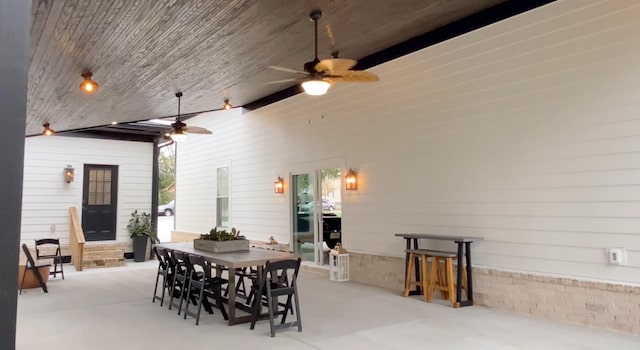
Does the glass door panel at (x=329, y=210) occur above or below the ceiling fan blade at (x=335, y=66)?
below

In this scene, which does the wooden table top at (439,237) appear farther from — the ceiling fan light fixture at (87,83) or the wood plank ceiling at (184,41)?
the ceiling fan light fixture at (87,83)

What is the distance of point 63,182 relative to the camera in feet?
34.5

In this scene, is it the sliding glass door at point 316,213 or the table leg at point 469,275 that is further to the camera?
the sliding glass door at point 316,213

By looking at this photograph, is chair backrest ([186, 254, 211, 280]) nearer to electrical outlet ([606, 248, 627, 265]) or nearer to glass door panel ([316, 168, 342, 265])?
glass door panel ([316, 168, 342, 265])

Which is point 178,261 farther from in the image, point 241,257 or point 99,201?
point 99,201

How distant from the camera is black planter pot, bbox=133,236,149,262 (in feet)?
35.8

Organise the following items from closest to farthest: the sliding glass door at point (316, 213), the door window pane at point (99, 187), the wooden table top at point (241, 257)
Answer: the wooden table top at point (241, 257)
the sliding glass door at point (316, 213)
the door window pane at point (99, 187)

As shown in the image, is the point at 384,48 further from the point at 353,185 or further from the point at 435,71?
the point at 353,185

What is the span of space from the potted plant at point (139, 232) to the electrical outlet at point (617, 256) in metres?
10.1

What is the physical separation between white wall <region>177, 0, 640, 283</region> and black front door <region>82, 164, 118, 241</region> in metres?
6.26

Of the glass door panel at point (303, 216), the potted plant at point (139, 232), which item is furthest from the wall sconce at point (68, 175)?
the glass door panel at point (303, 216)

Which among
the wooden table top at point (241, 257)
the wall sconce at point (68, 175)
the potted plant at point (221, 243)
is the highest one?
the wall sconce at point (68, 175)

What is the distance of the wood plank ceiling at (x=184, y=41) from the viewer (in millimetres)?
4137

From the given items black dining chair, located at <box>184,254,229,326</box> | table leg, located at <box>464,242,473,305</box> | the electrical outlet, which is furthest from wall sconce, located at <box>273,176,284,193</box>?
the electrical outlet
